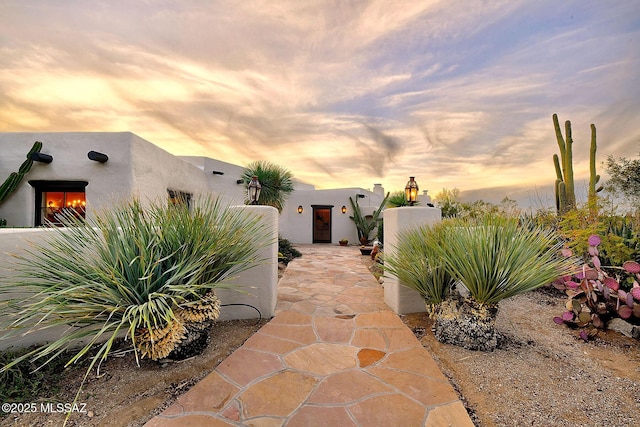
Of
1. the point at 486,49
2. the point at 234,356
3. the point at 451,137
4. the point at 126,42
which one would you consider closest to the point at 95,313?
the point at 234,356

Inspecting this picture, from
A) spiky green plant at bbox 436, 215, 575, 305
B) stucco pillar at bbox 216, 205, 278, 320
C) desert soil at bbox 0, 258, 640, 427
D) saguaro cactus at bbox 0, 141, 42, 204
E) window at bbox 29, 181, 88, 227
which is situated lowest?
desert soil at bbox 0, 258, 640, 427

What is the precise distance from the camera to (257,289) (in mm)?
3549

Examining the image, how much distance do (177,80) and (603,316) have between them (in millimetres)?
9447

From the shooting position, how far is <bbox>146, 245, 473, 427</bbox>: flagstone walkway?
1.76 meters

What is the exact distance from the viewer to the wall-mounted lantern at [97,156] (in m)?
6.33

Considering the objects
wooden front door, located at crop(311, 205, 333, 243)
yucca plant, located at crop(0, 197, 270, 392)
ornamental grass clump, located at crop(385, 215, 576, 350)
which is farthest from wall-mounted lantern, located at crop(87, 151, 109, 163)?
wooden front door, located at crop(311, 205, 333, 243)

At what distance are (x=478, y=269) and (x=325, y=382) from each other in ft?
6.08

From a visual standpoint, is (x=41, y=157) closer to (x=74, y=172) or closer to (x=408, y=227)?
(x=74, y=172)

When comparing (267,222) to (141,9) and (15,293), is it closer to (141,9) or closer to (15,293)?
(15,293)

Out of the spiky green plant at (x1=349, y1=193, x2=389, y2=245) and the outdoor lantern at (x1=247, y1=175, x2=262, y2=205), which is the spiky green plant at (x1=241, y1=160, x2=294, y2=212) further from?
the outdoor lantern at (x1=247, y1=175, x2=262, y2=205)

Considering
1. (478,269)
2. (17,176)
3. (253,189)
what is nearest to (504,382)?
(478,269)

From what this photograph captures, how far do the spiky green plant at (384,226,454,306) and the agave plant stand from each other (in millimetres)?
2094

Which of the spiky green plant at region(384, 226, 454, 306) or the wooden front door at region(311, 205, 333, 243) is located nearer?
the spiky green plant at region(384, 226, 454, 306)

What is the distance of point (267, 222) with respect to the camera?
3588mm
